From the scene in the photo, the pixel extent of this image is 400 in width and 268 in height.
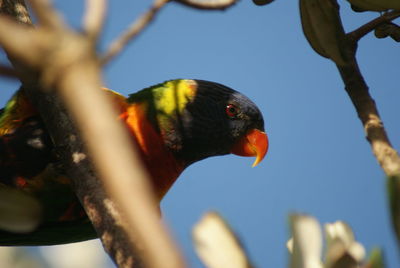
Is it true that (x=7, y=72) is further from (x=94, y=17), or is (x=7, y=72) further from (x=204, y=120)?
(x=204, y=120)

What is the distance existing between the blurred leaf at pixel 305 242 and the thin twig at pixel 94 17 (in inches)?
20.1

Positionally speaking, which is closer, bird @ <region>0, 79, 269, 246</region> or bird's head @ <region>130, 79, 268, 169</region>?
bird @ <region>0, 79, 269, 246</region>

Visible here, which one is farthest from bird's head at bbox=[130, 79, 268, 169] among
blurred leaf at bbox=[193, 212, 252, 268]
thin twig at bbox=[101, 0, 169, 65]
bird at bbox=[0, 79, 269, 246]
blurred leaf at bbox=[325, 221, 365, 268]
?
thin twig at bbox=[101, 0, 169, 65]

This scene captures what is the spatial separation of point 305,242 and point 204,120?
1.71 metres

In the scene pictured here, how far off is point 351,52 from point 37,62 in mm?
983

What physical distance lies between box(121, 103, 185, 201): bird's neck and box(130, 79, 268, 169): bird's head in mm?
44

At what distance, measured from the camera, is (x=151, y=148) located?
2.20 metres

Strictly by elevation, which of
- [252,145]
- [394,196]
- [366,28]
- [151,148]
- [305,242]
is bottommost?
[252,145]

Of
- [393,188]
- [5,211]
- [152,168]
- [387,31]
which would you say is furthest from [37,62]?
[152,168]

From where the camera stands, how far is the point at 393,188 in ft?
2.13

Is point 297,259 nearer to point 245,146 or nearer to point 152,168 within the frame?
point 152,168

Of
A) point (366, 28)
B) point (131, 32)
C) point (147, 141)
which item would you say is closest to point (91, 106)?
point (131, 32)

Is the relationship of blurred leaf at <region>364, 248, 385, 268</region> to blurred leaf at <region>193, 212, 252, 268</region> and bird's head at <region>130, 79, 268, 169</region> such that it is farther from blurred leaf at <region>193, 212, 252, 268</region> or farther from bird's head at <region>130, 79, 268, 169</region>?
bird's head at <region>130, 79, 268, 169</region>

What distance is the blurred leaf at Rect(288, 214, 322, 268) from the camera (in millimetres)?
756
